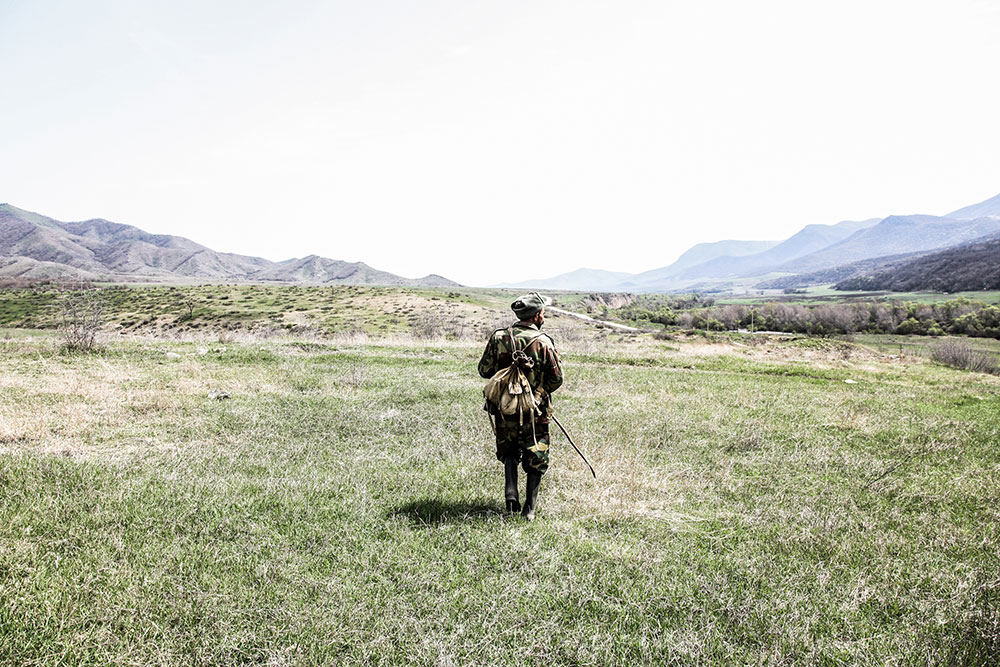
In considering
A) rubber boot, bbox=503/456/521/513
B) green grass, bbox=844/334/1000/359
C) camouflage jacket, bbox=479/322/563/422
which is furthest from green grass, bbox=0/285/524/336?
green grass, bbox=844/334/1000/359

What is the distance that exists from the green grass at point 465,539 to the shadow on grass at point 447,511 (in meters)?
0.04

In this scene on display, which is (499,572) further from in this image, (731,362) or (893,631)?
(731,362)

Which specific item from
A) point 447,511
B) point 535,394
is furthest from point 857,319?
point 447,511

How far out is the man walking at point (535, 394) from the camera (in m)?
5.56

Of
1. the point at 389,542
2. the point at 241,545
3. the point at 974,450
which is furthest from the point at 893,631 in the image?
the point at 974,450

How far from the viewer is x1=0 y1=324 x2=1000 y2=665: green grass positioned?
3.40 m

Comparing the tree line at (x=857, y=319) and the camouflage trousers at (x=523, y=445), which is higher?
the camouflage trousers at (x=523, y=445)

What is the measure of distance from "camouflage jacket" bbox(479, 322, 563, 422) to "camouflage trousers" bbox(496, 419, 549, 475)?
1.19 feet

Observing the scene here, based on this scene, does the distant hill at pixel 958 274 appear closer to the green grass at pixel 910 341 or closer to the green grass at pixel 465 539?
the green grass at pixel 910 341

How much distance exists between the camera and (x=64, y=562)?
4039 mm

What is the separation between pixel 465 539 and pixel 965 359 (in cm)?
3948

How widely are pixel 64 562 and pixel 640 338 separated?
38.1 metres

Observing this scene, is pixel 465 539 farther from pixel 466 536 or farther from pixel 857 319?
pixel 857 319

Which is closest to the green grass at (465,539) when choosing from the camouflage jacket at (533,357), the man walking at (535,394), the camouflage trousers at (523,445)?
the man walking at (535,394)
